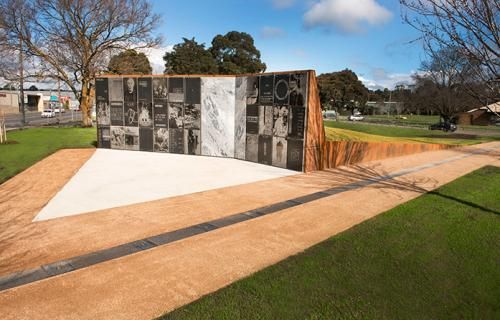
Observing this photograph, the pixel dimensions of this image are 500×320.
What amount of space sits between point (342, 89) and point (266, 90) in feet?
233

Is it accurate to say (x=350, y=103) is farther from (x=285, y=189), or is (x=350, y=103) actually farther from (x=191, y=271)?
(x=191, y=271)

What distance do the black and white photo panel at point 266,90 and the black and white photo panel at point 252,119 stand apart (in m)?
0.54

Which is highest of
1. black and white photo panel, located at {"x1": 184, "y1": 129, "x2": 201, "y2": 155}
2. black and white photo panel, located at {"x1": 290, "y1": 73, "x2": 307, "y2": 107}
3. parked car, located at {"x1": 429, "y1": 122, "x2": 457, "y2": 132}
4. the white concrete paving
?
black and white photo panel, located at {"x1": 290, "y1": 73, "x2": 307, "y2": 107}

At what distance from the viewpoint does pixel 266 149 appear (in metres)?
15.1

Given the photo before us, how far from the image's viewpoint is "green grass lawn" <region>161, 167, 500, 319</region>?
13.8 ft

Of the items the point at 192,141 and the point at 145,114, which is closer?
the point at 192,141

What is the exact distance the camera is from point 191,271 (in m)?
5.17

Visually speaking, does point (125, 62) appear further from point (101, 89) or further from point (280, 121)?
point (280, 121)

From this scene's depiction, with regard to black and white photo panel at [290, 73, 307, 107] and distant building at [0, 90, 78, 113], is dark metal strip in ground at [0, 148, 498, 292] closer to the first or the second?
black and white photo panel at [290, 73, 307, 107]

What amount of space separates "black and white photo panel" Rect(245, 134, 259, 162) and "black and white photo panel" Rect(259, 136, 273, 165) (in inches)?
9.5

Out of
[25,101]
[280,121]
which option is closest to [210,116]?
[280,121]

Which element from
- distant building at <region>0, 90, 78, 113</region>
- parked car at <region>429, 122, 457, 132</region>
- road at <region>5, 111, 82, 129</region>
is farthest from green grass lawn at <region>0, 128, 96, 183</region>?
distant building at <region>0, 90, 78, 113</region>

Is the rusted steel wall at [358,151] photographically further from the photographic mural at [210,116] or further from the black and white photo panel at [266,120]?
the black and white photo panel at [266,120]

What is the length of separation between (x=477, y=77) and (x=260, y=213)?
5.41m
